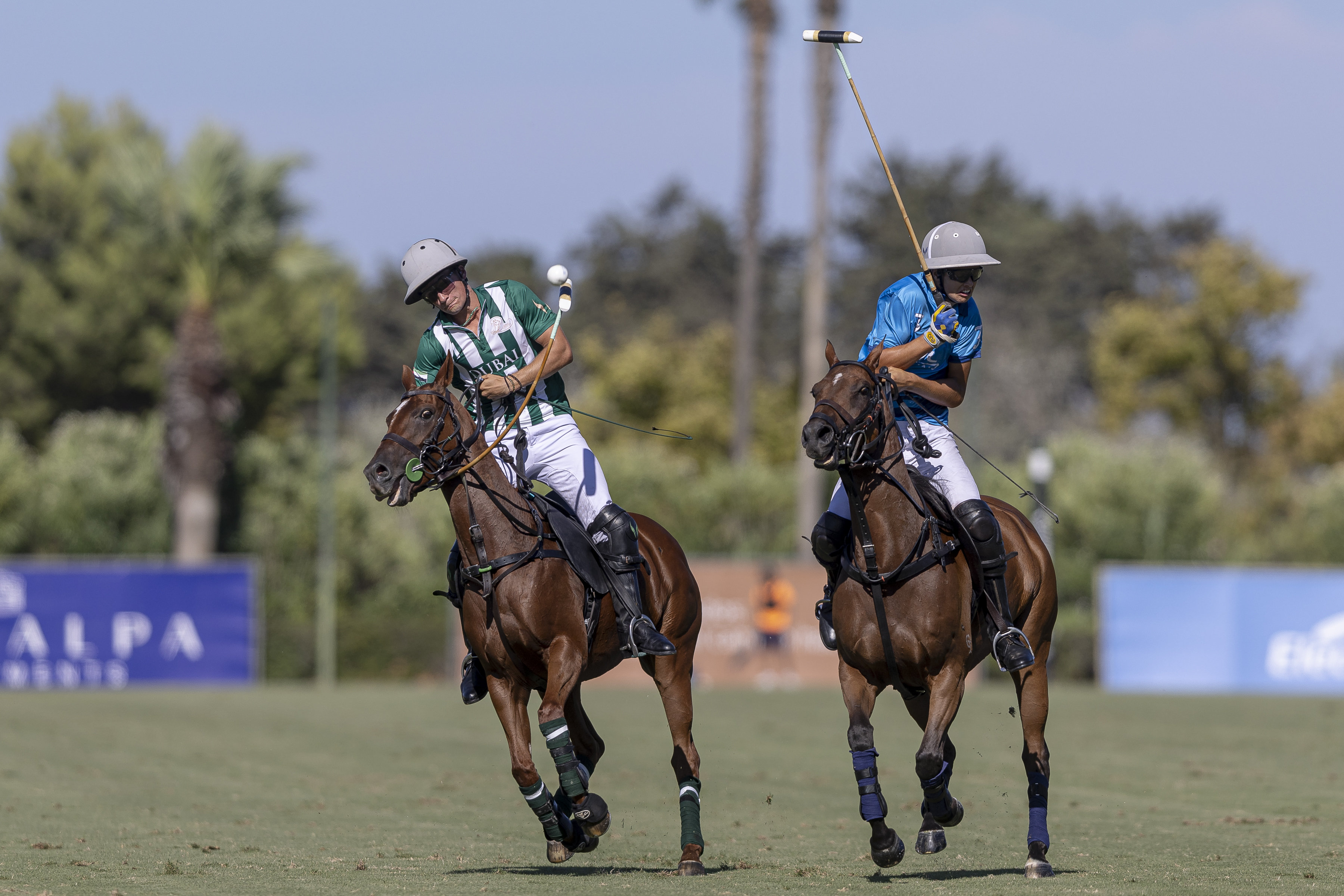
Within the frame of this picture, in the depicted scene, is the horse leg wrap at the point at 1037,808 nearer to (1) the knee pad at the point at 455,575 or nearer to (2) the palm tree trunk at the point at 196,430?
(1) the knee pad at the point at 455,575

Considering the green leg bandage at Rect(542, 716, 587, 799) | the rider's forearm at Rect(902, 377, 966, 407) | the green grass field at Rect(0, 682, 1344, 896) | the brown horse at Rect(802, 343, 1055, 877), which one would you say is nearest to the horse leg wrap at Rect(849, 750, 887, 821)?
the brown horse at Rect(802, 343, 1055, 877)

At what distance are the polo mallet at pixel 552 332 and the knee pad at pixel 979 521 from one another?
210cm

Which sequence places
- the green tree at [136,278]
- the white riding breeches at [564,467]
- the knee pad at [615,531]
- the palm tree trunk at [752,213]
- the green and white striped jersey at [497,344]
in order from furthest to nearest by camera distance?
1. the palm tree trunk at [752,213]
2. the green tree at [136,278]
3. the white riding breeches at [564,467]
4. the knee pad at [615,531]
5. the green and white striped jersey at [497,344]

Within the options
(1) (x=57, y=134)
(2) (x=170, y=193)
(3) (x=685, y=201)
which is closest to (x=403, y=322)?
(3) (x=685, y=201)

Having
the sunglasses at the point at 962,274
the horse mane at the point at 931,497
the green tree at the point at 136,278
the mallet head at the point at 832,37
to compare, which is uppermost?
the green tree at the point at 136,278

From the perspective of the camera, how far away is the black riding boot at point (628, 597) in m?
9.14

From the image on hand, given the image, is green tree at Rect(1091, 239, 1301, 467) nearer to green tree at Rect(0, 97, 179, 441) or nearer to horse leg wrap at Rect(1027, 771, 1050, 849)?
green tree at Rect(0, 97, 179, 441)

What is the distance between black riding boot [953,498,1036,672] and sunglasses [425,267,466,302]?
2644mm

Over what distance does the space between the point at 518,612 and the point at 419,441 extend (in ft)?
3.00

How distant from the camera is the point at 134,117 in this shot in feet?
152

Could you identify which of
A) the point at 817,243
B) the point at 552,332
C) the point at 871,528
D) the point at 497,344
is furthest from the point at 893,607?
the point at 817,243

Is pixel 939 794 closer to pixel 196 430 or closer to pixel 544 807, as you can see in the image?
pixel 544 807

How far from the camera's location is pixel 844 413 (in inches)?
325

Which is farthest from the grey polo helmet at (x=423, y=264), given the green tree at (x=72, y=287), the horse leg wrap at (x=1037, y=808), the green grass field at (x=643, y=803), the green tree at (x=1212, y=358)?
the green tree at (x=1212, y=358)
